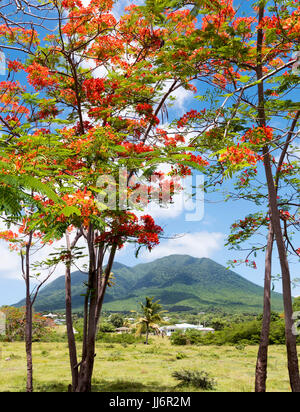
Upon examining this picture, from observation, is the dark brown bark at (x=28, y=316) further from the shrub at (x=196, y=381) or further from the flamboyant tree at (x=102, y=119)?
the shrub at (x=196, y=381)

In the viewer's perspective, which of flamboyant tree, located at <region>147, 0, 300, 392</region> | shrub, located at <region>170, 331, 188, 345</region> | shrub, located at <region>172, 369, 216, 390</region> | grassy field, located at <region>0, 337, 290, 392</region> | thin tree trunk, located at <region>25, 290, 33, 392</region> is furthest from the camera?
shrub, located at <region>170, 331, 188, 345</region>

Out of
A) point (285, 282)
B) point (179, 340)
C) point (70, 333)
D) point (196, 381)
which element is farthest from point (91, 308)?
point (179, 340)

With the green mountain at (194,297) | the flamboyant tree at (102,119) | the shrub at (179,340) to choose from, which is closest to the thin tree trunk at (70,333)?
the flamboyant tree at (102,119)

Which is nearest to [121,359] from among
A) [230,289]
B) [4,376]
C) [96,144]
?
[4,376]

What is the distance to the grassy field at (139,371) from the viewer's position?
11359 millimetres

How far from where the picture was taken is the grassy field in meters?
11.4

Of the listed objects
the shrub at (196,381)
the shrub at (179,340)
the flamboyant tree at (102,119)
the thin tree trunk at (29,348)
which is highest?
the flamboyant tree at (102,119)

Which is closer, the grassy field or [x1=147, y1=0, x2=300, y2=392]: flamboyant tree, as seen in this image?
[x1=147, y1=0, x2=300, y2=392]: flamboyant tree

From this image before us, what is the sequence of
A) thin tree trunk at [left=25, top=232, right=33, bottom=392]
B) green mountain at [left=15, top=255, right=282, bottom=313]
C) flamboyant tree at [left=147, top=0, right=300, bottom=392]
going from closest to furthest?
flamboyant tree at [left=147, top=0, right=300, bottom=392]
thin tree trunk at [left=25, top=232, right=33, bottom=392]
green mountain at [left=15, top=255, right=282, bottom=313]

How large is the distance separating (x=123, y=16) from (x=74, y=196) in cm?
442

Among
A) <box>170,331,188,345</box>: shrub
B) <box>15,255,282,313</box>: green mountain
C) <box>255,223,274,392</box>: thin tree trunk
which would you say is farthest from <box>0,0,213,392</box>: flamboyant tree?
<box>15,255,282,313</box>: green mountain

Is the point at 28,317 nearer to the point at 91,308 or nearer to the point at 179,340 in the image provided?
the point at 91,308

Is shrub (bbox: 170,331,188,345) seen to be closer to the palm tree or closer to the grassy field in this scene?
the palm tree

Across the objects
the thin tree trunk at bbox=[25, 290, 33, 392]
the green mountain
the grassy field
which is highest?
the thin tree trunk at bbox=[25, 290, 33, 392]
